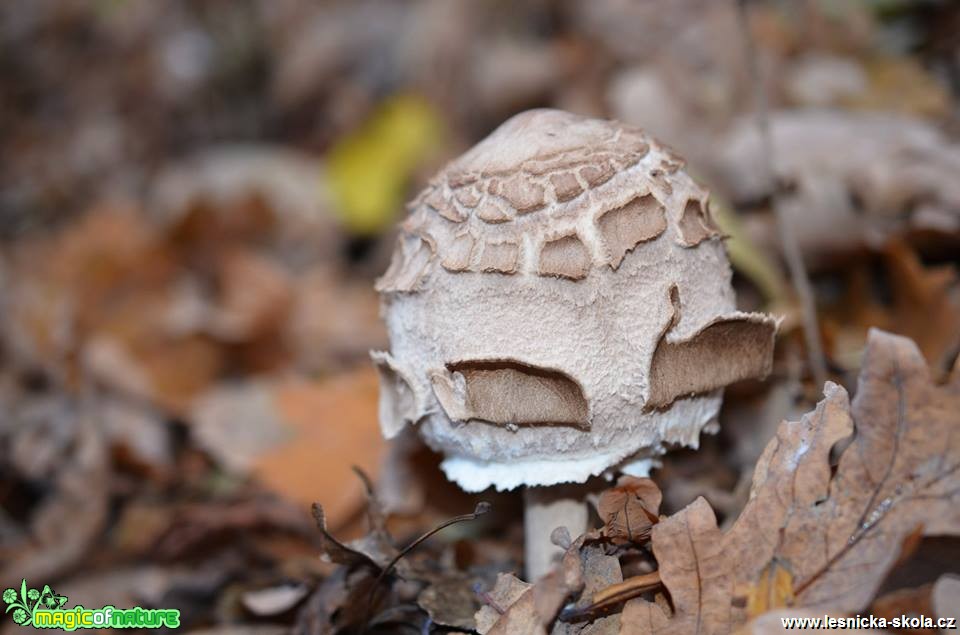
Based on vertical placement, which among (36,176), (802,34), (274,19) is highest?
(274,19)

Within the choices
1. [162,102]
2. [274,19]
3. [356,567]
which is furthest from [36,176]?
[356,567]

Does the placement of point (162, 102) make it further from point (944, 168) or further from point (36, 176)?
point (944, 168)

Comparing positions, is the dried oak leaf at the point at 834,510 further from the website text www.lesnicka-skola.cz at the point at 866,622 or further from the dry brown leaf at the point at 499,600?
the dry brown leaf at the point at 499,600

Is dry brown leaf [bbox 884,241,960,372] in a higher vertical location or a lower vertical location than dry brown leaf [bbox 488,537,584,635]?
higher

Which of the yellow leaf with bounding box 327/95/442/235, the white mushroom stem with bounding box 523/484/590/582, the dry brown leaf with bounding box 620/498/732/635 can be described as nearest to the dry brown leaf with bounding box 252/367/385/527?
the white mushroom stem with bounding box 523/484/590/582

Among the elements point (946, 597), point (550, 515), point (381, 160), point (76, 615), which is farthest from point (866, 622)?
point (381, 160)

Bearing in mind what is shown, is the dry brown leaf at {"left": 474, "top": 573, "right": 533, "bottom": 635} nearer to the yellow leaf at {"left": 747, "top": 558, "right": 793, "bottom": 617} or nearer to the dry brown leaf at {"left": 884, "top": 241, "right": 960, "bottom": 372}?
the yellow leaf at {"left": 747, "top": 558, "right": 793, "bottom": 617}

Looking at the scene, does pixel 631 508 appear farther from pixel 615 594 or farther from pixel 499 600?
pixel 499 600
